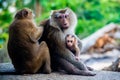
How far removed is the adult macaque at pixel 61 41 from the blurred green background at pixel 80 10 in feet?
33.4

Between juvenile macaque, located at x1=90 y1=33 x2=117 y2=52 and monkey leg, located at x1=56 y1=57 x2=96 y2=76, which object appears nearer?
monkey leg, located at x1=56 y1=57 x2=96 y2=76

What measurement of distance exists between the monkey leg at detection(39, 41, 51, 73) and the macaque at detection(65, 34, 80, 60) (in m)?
0.39

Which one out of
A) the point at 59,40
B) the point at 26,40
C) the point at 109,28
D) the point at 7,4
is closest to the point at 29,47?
the point at 26,40

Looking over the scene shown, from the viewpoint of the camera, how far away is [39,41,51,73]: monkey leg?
668 centimetres

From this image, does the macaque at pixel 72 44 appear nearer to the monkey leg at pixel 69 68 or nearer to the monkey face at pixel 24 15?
the monkey leg at pixel 69 68

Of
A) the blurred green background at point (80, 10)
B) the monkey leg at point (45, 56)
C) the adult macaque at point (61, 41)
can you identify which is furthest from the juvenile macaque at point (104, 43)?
the monkey leg at point (45, 56)

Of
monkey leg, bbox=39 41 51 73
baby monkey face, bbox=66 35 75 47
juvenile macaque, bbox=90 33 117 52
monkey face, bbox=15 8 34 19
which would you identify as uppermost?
monkey face, bbox=15 8 34 19

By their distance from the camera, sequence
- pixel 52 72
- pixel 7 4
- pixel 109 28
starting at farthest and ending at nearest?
pixel 7 4 → pixel 109 28 → pixel 52 72

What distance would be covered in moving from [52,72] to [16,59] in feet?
2.35

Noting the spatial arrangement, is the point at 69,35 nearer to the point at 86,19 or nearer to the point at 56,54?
the point at 56,54

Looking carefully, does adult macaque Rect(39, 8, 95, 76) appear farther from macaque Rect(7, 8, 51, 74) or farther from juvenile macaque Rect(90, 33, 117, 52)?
juvenile macaque Rect(90, 33, 117, 52)

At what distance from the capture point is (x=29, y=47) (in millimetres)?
6598

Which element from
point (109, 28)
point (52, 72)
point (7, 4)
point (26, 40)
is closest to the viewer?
point (26, 40)

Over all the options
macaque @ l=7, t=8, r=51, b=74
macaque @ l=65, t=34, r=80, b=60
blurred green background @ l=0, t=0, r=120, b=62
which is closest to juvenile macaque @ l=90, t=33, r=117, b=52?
blurred green background @ l=0, t=0, r=120, b=62
